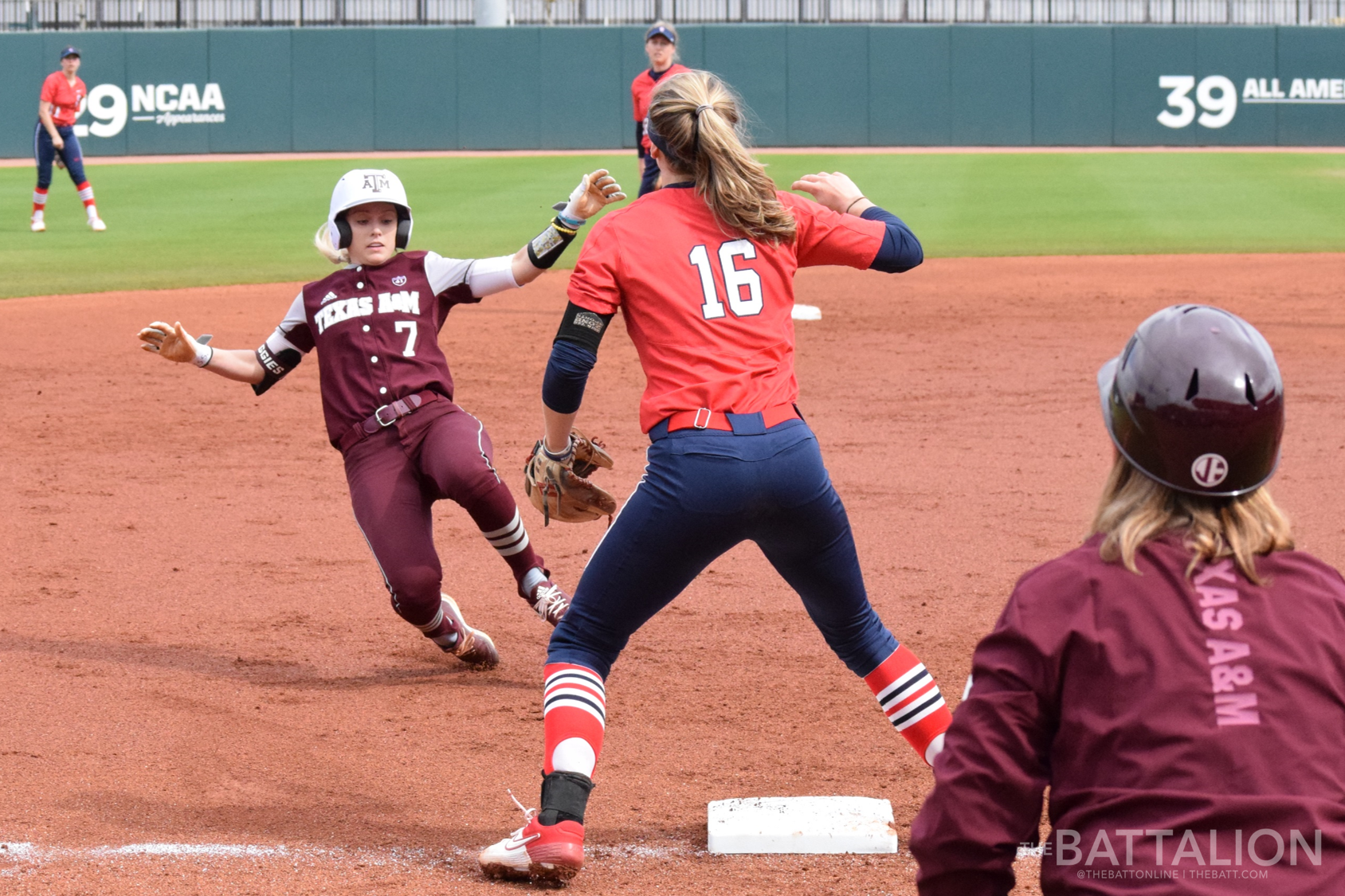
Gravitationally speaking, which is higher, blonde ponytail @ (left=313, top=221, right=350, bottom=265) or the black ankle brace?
blonde ponytail @ (left=313, top=221, right=350, bottom=265)

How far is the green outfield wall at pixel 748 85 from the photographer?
90.8 ft

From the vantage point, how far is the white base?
362cm

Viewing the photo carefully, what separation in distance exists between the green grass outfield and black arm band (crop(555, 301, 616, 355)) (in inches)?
434

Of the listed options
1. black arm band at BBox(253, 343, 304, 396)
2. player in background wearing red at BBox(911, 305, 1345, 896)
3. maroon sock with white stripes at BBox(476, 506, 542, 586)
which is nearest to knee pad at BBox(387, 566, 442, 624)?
maroon sock with white stripes at BBox(476, 506, 542, 586)

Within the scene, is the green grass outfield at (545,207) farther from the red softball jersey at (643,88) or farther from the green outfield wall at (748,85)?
the red softball jersey at (643,88)

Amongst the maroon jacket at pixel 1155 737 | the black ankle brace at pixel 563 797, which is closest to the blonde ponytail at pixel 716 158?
the black ankle brace at pixel 563 797

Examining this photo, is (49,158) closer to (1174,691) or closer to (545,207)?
(545,207)

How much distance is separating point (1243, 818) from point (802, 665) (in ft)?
11.4

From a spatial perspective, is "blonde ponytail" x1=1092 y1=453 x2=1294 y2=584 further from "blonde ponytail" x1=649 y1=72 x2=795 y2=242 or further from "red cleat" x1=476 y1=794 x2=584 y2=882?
"red cleat" x1=476 y1=794 x2=584 y2=882

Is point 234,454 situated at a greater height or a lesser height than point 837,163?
lesser

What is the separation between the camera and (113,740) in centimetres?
445

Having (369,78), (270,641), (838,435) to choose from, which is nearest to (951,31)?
(369,78)

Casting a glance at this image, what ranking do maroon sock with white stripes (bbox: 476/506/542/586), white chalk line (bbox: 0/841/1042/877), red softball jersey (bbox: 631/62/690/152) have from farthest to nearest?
red softball jersey (bbox: 631/62/690/152), maroon sock with white stripes (bbox: 476/506/542/586), white chalk line (bbox: 0/841/1042/877)

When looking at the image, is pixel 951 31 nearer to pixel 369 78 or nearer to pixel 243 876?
pixel 369 78
